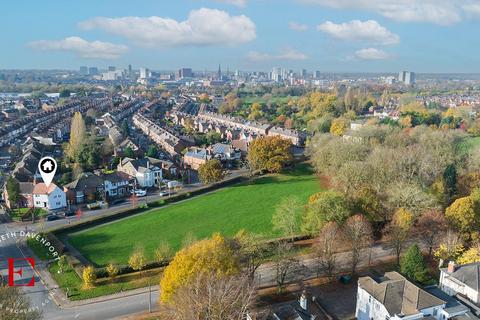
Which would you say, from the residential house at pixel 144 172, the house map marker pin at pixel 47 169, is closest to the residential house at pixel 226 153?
the residential house at pixel 144 172

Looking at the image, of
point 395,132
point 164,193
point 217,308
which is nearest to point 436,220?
point 217,308

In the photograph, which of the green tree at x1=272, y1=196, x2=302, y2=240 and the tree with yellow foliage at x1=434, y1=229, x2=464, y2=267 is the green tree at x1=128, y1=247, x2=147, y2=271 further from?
the tree with yellow foliage at x1=434, y1=229, x2=464, y2=267

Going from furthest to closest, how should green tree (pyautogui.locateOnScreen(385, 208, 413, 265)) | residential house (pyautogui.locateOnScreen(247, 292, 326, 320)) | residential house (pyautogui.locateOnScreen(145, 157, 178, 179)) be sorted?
residential house (pyautogui.locateOnScreen(145, 157, 178, 179)) → green tree (pyautogui.locateOnScreen(385, 208, 413, 265)) → residential house (pyautogui.locateOnScreen(247, 292, 326, 320))

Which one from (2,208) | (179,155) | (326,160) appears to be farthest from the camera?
(179,155)

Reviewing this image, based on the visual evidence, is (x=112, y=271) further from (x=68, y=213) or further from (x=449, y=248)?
(x=449, y=248)

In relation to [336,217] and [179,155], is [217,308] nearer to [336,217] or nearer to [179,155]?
[336,217]

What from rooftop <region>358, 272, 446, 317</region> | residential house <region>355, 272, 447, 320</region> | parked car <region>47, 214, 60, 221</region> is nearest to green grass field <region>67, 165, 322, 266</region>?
parked car <region>47, 214, 60, 221</region>

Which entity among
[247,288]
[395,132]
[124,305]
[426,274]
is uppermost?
[395,132]
